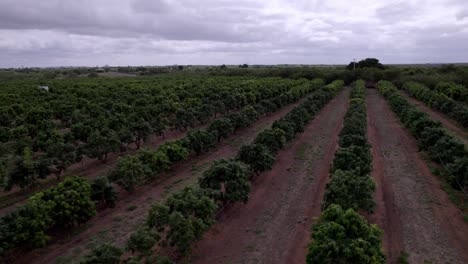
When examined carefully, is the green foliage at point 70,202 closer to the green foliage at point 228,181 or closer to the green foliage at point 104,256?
the green foliage at point 104,256

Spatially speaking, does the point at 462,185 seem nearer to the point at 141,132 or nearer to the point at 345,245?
the point at 345,245

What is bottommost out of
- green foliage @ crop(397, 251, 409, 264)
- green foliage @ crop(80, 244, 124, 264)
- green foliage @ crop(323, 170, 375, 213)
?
green foliage @ crop(397, 251, 409, 264)

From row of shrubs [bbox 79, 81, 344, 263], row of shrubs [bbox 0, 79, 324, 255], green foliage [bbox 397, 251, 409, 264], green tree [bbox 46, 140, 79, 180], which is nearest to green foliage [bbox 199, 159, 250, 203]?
row of shrubs [bbox 79, 81, 344, 263]

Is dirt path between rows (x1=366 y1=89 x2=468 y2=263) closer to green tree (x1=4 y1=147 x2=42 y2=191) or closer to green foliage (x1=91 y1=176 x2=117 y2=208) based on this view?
green foliage (x1=91 y1=176 x2=117 y2=208)

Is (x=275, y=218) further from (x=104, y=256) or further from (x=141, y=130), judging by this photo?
(x=141, y=130)

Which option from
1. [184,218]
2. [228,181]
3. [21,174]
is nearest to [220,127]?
[228,181]

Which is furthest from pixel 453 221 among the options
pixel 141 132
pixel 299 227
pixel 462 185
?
pixel 141 132
